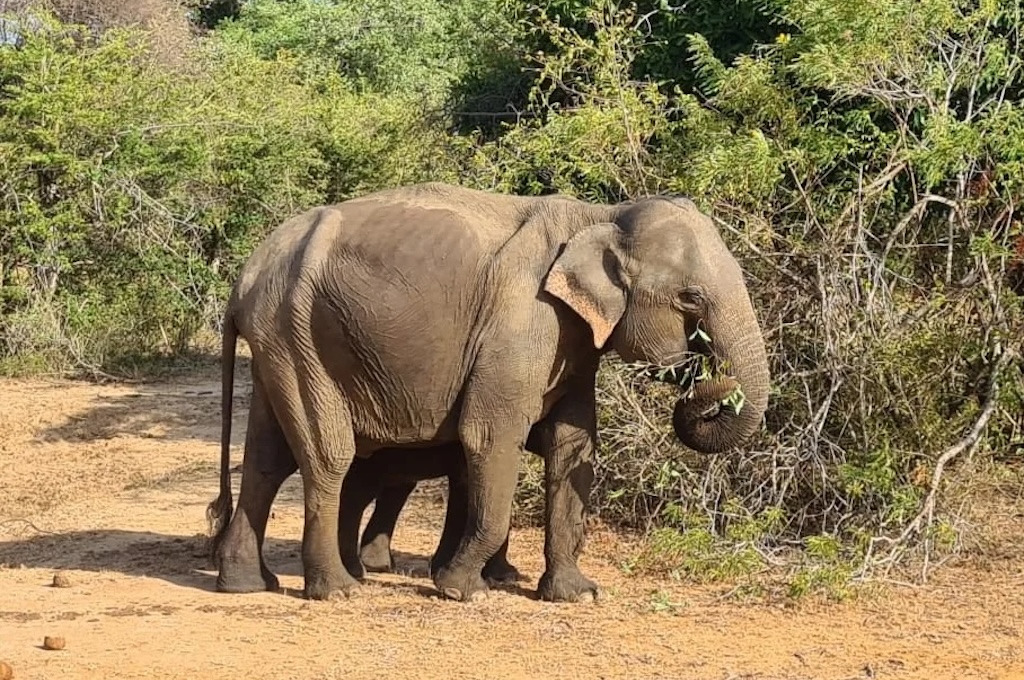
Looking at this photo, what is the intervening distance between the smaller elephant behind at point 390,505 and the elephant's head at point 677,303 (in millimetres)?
1327

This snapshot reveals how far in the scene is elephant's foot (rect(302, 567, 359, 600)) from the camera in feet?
25.5

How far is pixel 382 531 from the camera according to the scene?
8.65 metres

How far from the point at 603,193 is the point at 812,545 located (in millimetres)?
3250

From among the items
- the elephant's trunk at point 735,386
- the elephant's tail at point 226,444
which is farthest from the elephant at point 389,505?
the elephant's trunk at point 735,386

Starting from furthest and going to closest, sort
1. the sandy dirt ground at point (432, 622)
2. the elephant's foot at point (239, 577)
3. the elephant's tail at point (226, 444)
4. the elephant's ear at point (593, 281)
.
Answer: the elephant's tail at point (226, 444)
the elephant's foot at point (239, 577)
the elephant's ear at point (593, 281)
the sandy dirt ground at point (432, 622)

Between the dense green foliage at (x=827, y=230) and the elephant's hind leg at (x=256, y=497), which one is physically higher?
the dense green foliage at (x=827, y=230)

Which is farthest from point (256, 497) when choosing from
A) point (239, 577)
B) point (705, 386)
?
point (705, 386)

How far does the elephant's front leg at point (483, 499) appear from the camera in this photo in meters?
7.51

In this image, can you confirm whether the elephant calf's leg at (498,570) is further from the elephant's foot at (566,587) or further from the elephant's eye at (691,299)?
the elephant's eye at (691,299)

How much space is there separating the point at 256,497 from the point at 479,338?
1.54 m

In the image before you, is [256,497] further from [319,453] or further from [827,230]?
[827,230]

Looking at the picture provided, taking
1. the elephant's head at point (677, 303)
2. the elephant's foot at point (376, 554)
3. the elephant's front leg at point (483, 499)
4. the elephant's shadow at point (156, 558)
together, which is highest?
the elephant's head at point (677, 303)

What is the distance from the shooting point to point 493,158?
12.8m

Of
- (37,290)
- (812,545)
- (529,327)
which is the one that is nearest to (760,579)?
(812,545)
